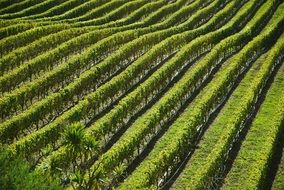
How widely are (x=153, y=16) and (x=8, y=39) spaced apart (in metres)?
21.4

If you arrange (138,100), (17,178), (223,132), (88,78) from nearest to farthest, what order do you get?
(17,178) < (223,132) < (138,100) < (88,78)

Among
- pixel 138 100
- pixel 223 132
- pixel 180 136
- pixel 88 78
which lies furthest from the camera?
pixel 88 78

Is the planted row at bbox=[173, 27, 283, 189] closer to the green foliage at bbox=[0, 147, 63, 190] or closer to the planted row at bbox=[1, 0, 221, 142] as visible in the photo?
the planted row at bbox=[1, 0, 221, 142]

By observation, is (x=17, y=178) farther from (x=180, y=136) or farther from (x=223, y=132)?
(x=223, y=132)

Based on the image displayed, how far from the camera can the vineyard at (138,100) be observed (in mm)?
27172

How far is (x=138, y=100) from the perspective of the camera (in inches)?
1414

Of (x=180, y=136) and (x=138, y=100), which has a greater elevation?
(x=138, y=100)

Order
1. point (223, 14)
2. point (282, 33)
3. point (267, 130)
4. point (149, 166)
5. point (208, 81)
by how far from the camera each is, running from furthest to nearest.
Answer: point (223, 14)
point (282, 33)
point (208, 81)
point (267, 130)
point (149, 166)

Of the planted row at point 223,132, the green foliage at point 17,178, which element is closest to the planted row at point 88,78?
the planted row at point 223,132

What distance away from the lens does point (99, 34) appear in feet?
159

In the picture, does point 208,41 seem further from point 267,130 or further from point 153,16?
point 267,130

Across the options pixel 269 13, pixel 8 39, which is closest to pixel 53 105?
pixel 8 39

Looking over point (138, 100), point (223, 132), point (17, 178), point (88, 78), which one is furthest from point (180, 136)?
point (17, 178)

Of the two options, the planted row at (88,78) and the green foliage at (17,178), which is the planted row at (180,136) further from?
the green foliage at (17,178)
